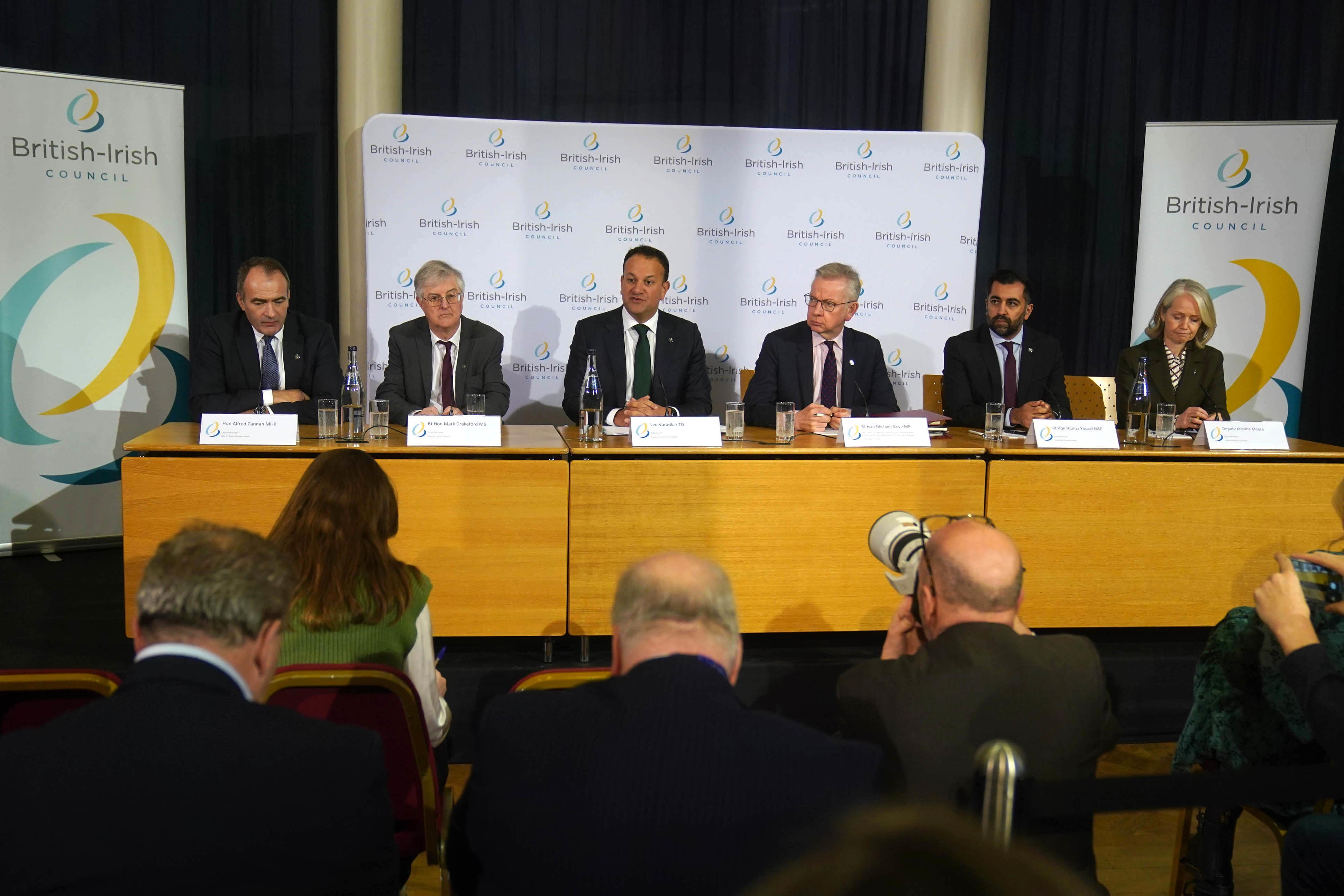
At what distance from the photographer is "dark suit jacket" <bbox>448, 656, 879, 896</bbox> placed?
1003mm

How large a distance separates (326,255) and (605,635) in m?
2.97

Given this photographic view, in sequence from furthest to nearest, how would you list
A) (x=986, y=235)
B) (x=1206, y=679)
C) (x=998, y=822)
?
(x=986, y=235) → (x=1206, y=679) → (x=998, y=822)

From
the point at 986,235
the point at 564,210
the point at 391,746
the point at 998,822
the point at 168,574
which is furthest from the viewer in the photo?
the point at 986,235

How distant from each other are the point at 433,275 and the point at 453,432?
3.54ft

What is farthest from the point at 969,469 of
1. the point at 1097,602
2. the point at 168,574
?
the point at 168,574

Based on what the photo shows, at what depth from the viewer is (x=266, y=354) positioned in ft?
12.2

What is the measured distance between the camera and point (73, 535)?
457 cm

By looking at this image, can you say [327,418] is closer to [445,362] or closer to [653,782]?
[445,362]

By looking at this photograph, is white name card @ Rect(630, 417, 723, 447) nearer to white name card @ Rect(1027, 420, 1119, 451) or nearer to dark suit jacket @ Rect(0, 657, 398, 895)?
white name card @ Rect(1027, 420, 1119, 451)

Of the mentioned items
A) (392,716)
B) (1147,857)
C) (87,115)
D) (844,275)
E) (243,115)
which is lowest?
(1147,857)

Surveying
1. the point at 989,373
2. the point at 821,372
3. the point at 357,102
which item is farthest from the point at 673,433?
the point at 357,102

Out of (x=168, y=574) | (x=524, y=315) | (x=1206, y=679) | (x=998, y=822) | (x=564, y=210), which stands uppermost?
(x=564, y=210)

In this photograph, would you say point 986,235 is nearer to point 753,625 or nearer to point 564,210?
point 564,210

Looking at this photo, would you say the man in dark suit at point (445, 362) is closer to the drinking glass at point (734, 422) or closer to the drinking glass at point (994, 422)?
the drinking glass at point (734, 422)
